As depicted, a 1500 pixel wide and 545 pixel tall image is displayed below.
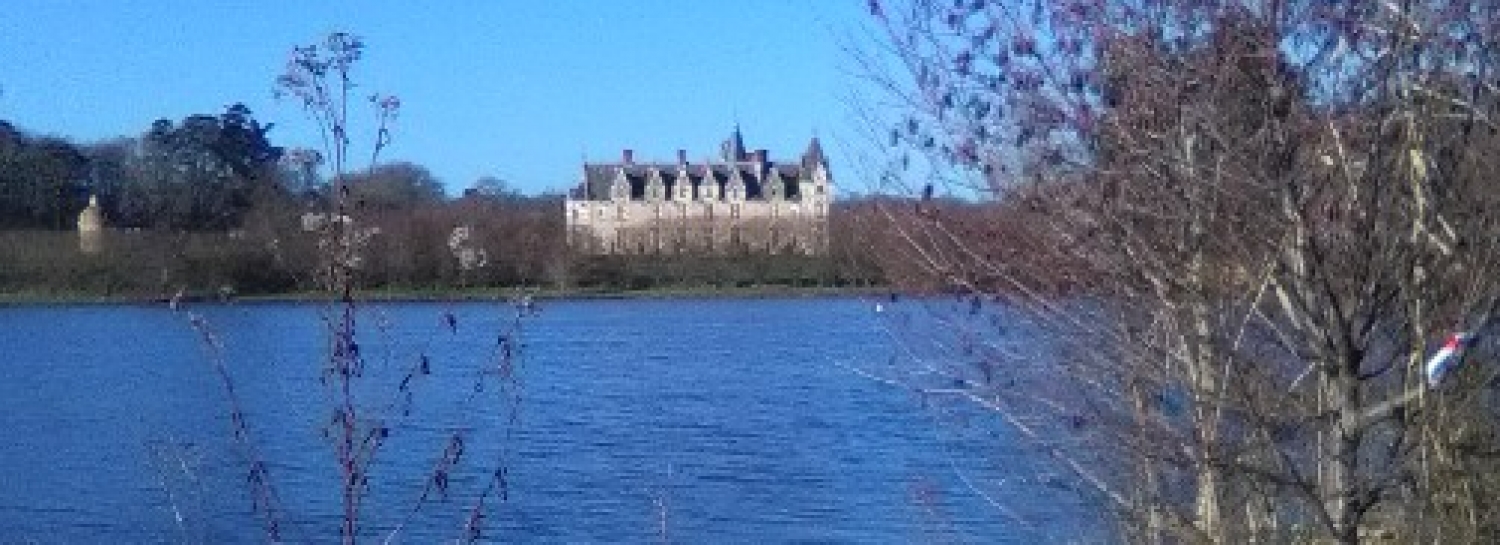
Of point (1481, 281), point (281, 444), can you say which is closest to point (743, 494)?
point (281, 444)

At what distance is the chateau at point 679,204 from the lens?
120 ft

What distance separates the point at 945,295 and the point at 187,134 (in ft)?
46.0

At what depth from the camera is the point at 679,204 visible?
60.3m

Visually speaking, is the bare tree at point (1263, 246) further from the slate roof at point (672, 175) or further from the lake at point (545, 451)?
the slate roof at point (672, 175)

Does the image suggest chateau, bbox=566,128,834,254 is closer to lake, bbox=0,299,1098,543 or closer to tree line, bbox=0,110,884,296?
lake, bbox=0,299,1098,543

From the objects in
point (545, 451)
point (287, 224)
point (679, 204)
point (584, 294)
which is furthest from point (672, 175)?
point (287, 224)

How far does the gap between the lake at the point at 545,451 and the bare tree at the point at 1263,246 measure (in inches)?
51.1

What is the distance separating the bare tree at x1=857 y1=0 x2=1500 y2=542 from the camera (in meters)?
3.87

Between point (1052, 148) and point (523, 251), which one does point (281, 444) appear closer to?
point (523, 251)

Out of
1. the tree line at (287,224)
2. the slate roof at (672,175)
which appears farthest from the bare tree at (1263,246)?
the slate roof at (672,175)

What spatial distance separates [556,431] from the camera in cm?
1858

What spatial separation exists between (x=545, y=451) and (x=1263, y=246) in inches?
530

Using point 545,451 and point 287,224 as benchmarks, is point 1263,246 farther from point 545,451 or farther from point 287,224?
point 545,451

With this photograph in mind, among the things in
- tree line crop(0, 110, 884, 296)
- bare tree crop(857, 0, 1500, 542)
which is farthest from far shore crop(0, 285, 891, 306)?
bare tree crop(857, 0, 1500, 542)
